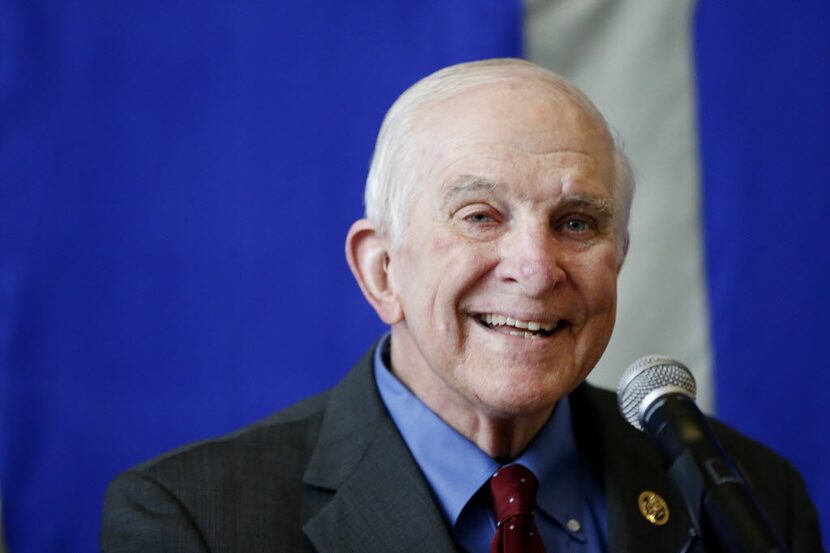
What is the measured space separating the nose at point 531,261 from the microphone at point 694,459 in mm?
325

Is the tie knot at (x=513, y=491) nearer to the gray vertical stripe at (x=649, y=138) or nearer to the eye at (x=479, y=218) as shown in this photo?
the eye at (x=479, y=218)

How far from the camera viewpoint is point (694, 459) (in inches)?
44.7

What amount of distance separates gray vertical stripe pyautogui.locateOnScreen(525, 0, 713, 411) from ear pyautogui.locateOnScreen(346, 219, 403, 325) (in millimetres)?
837

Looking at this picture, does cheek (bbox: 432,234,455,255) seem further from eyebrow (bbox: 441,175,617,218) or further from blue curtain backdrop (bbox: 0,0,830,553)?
blue curtain backdrop (bbox: 0,0,830,553)

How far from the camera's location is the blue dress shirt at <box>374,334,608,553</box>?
1.73 metres

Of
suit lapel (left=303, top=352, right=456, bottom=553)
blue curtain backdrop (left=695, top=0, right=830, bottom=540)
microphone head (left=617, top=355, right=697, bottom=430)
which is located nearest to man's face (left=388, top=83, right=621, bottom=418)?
suit lapel (left=303, top=352, right=456, bottom=553)

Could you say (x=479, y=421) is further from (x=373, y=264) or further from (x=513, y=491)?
(x=373, y=264)

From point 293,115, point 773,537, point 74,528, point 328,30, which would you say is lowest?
point 74,528

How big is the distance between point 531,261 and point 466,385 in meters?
0.22

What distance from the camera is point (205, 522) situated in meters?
1.67

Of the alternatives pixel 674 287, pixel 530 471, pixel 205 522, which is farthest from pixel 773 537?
pixel 674 287

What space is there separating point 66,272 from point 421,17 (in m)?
0.93

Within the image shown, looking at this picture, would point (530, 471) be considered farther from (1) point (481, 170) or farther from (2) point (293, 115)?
(2) point (293, 115)

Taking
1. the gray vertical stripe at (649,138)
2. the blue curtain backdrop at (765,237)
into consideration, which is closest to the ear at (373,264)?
the gray vertical stripe at (649,138)
